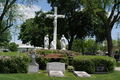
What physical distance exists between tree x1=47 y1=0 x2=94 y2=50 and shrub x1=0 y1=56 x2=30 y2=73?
2036 cm

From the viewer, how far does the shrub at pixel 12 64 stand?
28.2ft

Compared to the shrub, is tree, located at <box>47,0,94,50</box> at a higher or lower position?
higher

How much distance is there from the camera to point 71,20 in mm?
30672

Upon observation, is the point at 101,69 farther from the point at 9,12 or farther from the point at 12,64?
the point at 9,12

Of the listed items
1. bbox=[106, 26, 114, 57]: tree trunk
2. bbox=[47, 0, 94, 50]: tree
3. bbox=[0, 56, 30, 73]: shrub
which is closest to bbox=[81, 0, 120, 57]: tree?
bbox=[106, 26, 114, 57]: tree trunk

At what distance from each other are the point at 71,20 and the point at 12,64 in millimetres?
23355

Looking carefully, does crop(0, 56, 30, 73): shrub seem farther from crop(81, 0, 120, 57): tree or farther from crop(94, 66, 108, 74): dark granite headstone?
crop(81, 0, 120, 57): tree

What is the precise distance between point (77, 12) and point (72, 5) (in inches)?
71.8

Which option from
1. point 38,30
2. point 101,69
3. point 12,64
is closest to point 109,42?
point 101,69

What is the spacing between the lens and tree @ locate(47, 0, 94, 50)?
29.3 meters

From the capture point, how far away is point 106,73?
32.7ft

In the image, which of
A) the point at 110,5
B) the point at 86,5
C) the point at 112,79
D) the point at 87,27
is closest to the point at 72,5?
the point at 87,27

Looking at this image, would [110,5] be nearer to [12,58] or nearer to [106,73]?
[106,73]

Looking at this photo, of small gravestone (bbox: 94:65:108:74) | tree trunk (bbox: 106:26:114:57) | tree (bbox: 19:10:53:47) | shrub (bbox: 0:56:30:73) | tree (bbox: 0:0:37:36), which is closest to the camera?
shrub (bbox: 0:56:30:73)
